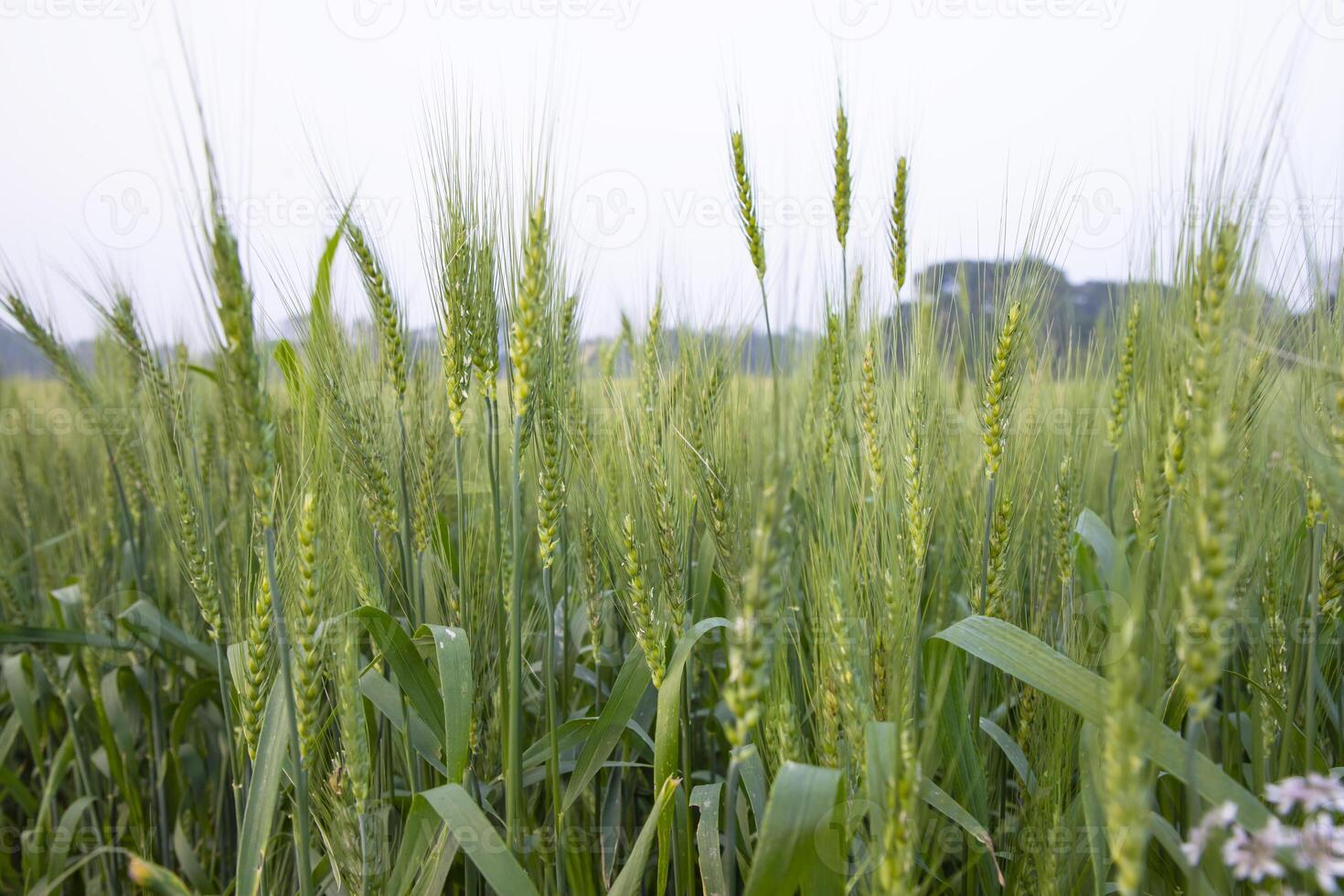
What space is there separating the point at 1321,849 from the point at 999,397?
83cm

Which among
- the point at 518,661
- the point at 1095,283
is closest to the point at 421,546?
the point at 518,661

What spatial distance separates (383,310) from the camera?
4.65ft

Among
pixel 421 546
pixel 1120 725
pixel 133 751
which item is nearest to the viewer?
pixel 1120 725

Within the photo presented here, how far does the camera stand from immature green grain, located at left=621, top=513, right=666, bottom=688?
3.69 feet

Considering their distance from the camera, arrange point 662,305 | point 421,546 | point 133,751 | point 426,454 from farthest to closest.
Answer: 1. point 133,751
2. point 662,305
3. point 426,454
4. point 421,546

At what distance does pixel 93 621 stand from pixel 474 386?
64.2 inches

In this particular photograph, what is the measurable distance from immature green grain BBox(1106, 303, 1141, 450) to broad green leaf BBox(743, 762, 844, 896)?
1177 mm

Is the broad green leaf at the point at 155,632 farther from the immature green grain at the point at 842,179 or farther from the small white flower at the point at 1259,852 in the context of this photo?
the small white flower at the point at 1259,852

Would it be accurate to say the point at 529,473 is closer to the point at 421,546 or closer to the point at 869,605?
the point at 421,546

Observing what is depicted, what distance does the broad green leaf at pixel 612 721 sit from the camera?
4.02ft

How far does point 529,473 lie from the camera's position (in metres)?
1.45

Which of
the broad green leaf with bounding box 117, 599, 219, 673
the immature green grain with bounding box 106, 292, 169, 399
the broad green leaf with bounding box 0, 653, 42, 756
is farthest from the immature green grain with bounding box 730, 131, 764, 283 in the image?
the broad green leaf with bounding box 0, 653, 42, 756

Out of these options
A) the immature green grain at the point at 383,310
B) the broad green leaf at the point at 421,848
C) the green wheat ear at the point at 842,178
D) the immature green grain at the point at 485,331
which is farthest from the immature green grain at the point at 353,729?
the green wheat ear at the point at 842,178

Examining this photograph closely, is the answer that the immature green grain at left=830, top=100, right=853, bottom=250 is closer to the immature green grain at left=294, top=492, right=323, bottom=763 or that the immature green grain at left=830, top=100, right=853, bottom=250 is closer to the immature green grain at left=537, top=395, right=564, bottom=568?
the immature green grain at left=537, top=395, right=564, bottom=568
